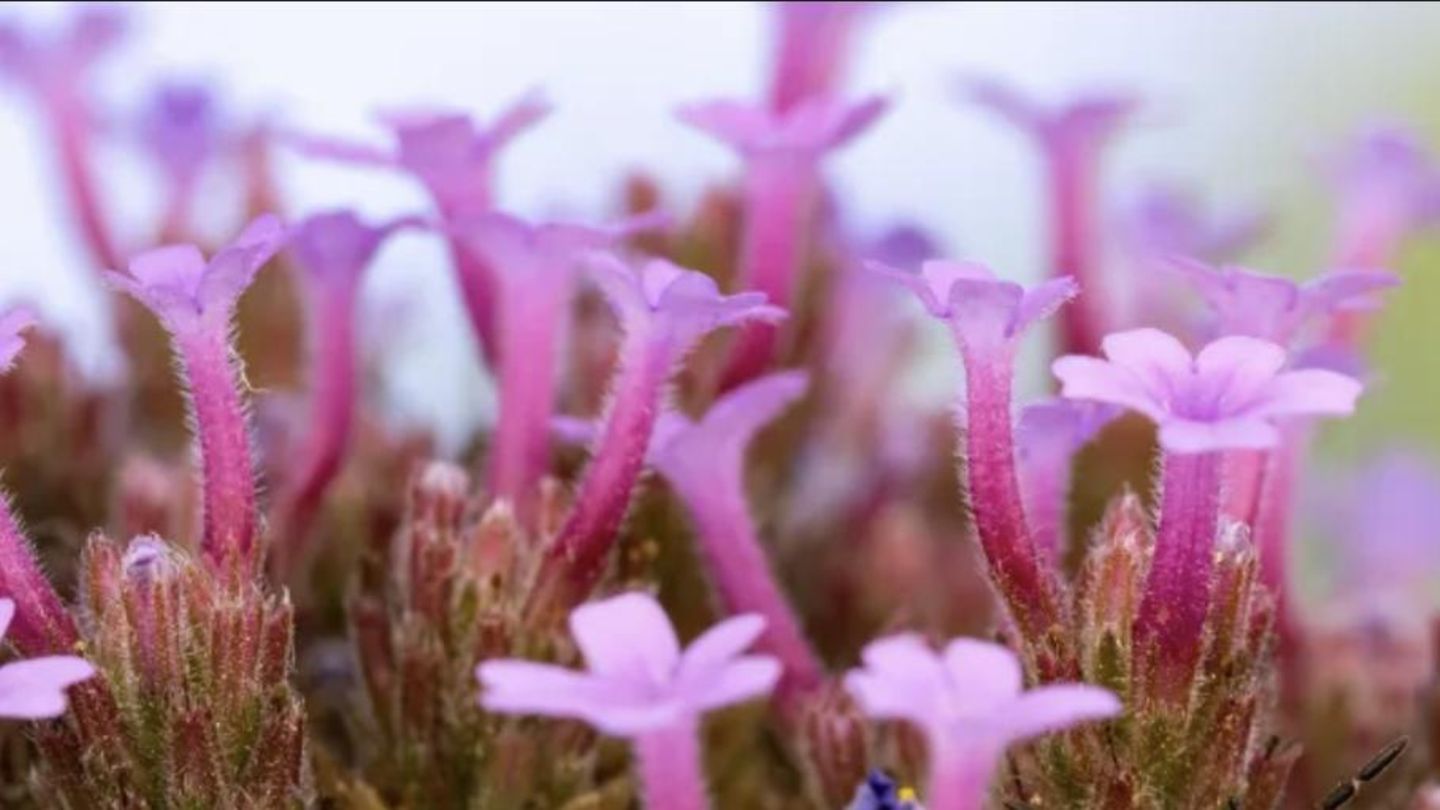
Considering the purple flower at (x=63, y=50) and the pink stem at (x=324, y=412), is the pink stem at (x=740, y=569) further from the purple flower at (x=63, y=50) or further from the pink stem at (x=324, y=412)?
the purple flower at (x=63, y=50)

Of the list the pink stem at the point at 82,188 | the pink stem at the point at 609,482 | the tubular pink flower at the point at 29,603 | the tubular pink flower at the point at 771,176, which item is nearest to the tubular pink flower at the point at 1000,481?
the pink stem at the point at 609,482

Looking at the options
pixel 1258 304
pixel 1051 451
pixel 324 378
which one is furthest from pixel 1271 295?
pixel 324 378

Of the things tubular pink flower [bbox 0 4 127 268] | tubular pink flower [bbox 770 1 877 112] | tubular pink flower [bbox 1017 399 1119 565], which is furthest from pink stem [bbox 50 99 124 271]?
tubular pink flower [bbox 1017 399 1119 565]

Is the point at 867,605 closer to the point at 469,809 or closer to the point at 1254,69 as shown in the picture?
the point at 469,809

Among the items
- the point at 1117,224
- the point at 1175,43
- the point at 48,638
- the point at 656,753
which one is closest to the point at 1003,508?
the point at 656,753

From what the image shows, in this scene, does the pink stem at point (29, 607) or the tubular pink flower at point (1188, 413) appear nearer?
the tubular pink flower at point (1188, 413)

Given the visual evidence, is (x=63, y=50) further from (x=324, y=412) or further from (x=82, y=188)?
(x=324, y=412)
